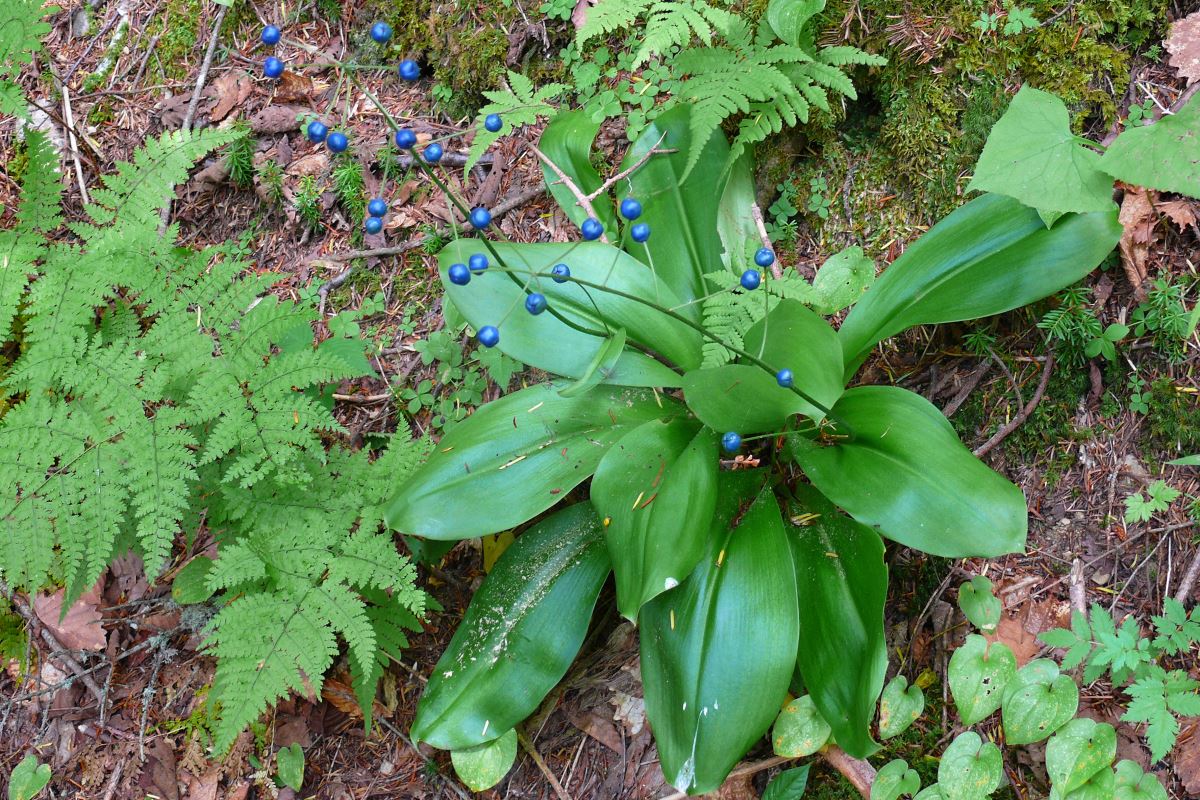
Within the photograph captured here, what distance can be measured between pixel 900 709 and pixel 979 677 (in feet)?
0.91

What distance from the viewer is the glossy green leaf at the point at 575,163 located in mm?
3062

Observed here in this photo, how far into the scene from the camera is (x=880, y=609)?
2281mm

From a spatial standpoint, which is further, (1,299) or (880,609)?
(1,299)

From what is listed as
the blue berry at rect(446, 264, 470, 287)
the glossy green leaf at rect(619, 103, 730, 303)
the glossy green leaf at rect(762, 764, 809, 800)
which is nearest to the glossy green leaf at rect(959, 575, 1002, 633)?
the glossy green leaf at rect(762, 764, 809, 800)

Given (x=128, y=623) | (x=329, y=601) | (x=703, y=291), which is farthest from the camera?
(x=128, y=623)

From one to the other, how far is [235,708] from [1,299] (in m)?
1.88

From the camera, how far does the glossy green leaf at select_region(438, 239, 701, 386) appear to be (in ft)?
8.89

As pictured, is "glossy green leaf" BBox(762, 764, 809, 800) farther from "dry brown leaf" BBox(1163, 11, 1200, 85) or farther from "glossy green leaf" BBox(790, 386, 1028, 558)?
"dry brown leaf" BBox(1163, 11, 1200, 85)

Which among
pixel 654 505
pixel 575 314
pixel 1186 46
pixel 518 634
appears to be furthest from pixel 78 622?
pixel 1186 46

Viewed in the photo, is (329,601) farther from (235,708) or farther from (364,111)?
(364,111)

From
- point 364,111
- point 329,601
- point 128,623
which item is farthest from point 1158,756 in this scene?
point 364,111

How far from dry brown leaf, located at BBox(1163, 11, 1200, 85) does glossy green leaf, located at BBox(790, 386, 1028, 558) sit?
1.46 meters

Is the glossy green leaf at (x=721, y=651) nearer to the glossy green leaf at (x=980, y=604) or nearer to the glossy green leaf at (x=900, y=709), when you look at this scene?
the glossy green leaf at (x=900, y=709)

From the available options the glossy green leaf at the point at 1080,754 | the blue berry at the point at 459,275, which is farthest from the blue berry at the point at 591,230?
the glossy green leaf at the point at 1080,754
